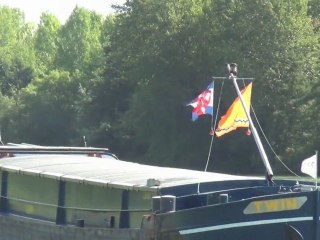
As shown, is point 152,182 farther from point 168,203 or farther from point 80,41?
point 80,41

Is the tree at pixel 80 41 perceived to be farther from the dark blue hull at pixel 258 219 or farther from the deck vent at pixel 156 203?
the dark blue hull at pixel 258 219

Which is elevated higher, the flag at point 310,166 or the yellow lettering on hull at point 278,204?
the flag at point 310,166

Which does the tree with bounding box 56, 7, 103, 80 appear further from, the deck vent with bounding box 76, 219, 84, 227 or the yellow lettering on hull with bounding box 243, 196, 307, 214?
the yellow lettering on hull with bounding box 243, 196, 307, 214

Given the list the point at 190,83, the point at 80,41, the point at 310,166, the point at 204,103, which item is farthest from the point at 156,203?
the point at 80,41

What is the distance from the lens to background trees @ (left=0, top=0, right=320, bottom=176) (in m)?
60.6

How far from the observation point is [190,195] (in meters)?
17.2

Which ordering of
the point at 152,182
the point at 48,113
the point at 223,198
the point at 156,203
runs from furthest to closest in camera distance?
the point at 48,113 < the point at 152,182 < the point at 223,198 < the point at 156,203

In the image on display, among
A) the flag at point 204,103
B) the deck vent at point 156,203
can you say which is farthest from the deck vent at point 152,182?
the flag at point 204,103

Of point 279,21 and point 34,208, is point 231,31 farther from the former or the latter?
point 34,208

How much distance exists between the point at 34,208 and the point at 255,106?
1598 inches

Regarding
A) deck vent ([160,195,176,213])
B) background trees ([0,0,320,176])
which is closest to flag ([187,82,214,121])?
deck vent ([160,195,176,213])

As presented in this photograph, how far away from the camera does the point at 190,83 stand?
2594 inches

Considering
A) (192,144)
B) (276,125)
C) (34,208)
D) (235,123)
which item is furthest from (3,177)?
(192,144)

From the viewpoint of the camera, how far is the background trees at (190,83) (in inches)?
2384
